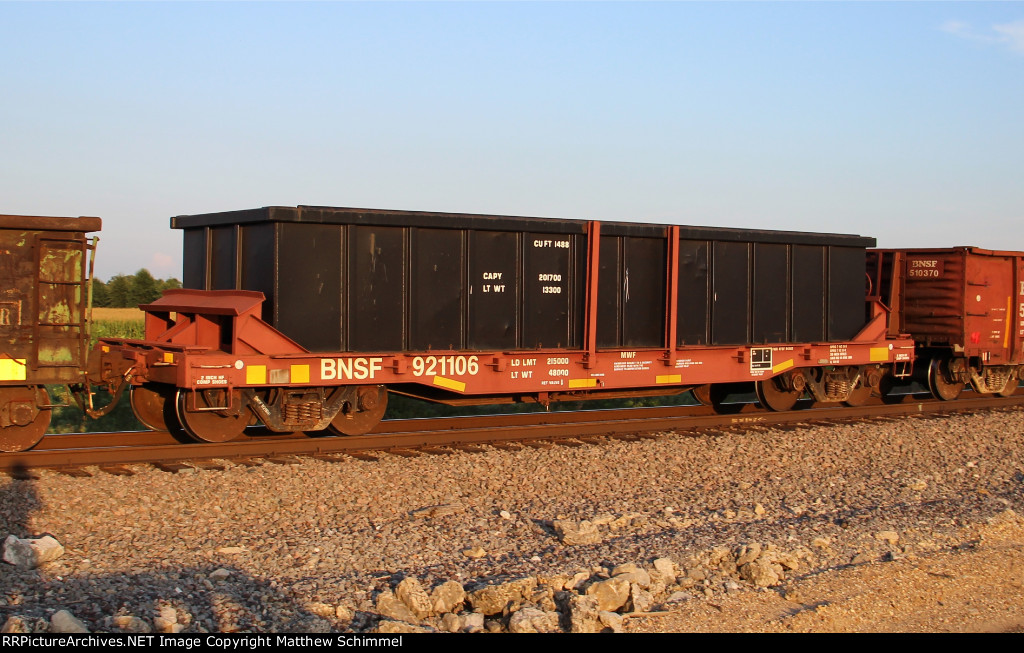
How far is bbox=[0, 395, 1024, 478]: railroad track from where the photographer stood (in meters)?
9.51

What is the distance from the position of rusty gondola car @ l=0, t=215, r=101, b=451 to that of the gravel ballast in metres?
1.22

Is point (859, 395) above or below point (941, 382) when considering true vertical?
below

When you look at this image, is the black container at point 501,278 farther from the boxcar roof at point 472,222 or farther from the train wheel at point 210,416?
the train wheel at point 210,416

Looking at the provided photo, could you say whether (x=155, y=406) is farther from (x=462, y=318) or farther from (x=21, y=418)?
(x=462, y=318)

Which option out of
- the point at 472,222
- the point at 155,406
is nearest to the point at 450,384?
the point at 472,222

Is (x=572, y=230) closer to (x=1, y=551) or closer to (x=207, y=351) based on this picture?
(x=207, y=351)

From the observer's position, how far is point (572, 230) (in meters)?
12.5

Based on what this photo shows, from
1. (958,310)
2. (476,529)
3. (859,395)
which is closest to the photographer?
(476,529)

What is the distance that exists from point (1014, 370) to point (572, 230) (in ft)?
34.2

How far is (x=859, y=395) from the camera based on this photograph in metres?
15.5

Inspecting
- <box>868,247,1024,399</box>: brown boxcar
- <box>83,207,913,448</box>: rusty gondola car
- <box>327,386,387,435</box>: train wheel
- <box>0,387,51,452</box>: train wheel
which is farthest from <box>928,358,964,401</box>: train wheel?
<box>0,387,51,452</box>: train wheel

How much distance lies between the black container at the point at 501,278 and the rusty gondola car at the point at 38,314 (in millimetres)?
1943

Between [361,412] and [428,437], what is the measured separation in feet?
3.07

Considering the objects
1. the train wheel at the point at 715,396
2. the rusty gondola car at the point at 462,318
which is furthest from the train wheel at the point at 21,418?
the train wheel at the point at 715,396
